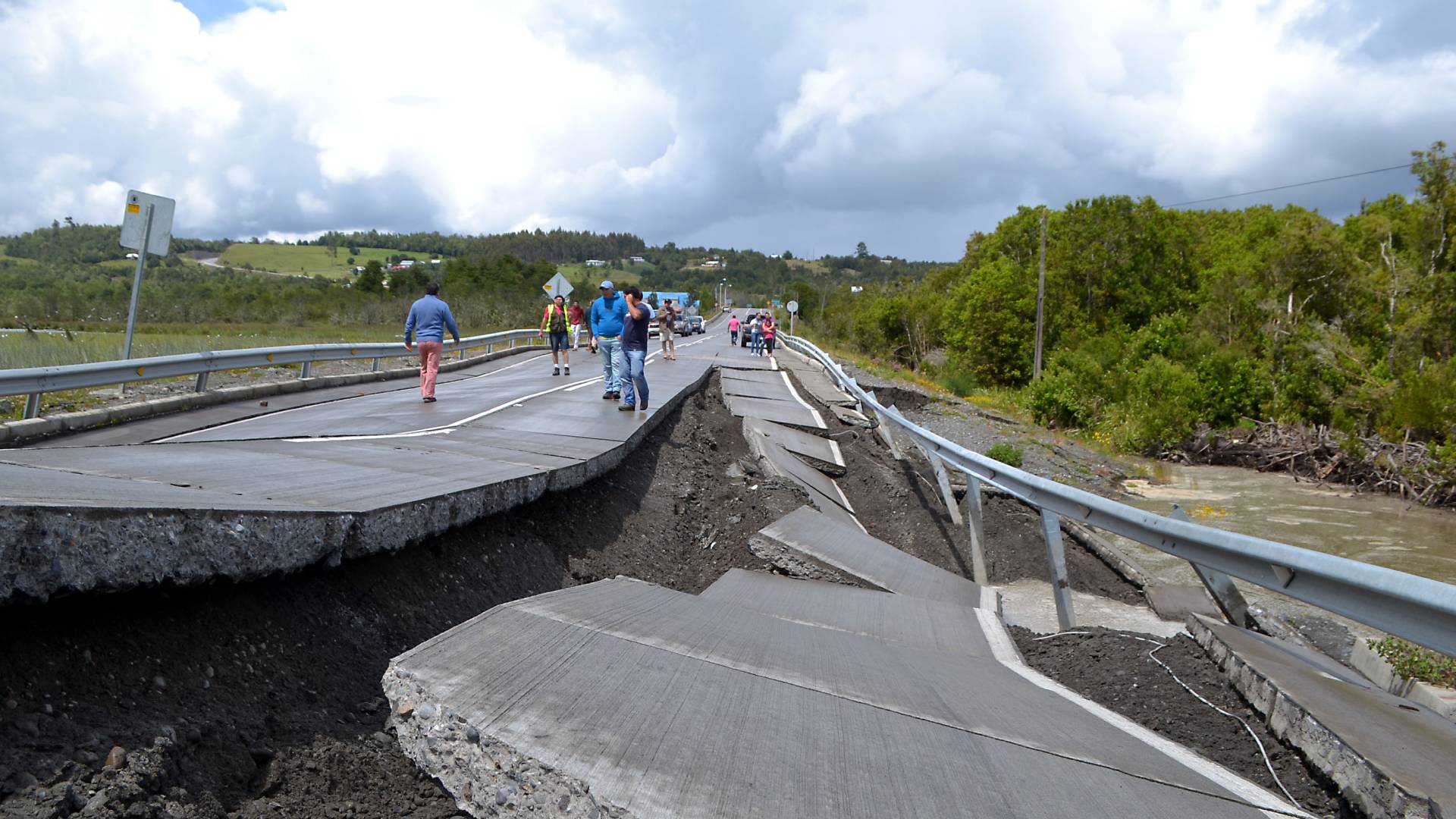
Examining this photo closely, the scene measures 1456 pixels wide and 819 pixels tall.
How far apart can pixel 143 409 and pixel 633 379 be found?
6679 millimetres

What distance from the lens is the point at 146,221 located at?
14.9 meters

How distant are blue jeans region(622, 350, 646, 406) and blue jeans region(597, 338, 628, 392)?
0.39 feet

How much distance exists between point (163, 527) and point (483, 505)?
8.87 ft

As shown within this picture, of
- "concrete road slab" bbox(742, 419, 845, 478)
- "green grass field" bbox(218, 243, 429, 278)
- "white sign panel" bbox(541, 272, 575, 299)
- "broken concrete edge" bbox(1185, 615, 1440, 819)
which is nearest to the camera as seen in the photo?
"broken concrete edge" bbox(1185, 615, 1440, 819)

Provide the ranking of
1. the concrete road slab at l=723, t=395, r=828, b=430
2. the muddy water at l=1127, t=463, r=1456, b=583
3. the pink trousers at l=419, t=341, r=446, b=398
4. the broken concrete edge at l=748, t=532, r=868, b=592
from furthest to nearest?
the muddy water at l=1127, t=463, r=1456, b=583 < the concrete road slab at l=723, t=395, r=828, b=430 < the pink trousers at l=419, t=341, r=446, b=398 < the broken concrete edge at l=748, t=532, r=868, b=592

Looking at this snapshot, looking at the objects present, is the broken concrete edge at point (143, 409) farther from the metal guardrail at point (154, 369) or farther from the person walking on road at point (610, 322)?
the person walking on road at point (610, 322)

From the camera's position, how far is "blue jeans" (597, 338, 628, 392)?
14.2 meters

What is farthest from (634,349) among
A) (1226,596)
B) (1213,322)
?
(1213,322)

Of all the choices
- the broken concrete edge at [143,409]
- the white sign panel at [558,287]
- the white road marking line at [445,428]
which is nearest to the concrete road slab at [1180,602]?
the white road marking line at [445,428]

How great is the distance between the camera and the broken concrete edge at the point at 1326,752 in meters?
2.65

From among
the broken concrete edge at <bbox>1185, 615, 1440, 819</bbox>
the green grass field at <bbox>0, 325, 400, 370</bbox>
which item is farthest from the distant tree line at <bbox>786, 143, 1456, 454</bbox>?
the green grass field at <bbox>0, 325, 400, 370</bbox>

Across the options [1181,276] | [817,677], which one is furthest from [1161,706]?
[1181,276]

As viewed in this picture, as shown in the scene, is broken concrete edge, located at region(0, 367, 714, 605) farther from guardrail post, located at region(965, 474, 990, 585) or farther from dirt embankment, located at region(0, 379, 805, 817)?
guardrail post, located at region(965, 474, 990, 585)

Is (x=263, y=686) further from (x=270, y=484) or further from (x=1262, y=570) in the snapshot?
(x=1262, y=570)
